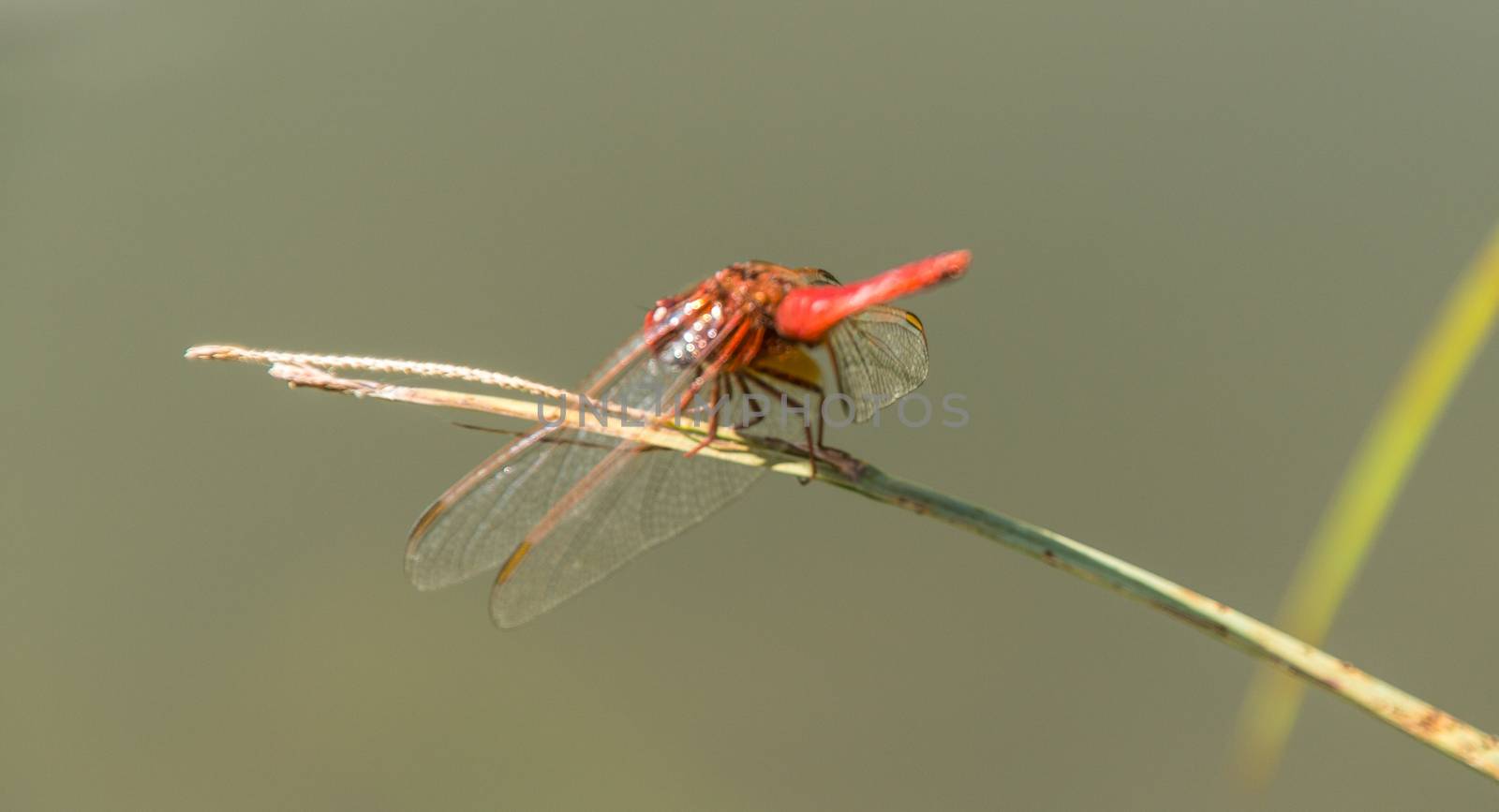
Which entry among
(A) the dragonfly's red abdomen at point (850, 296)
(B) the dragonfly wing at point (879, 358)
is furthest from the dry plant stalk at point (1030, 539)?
(B) the dragonfly wing at point (879, 358)

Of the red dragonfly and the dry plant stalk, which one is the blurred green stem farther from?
the red dragonfly

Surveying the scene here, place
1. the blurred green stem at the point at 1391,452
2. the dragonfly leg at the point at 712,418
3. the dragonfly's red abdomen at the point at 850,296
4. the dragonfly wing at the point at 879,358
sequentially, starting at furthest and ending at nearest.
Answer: the dragonfly wing at the point at 879,358 → the dragonfly leg at the point at 712,418 → the dragonfly's red abdomen at the point at 850,296 → the blurred green stem at the point at 1391,452

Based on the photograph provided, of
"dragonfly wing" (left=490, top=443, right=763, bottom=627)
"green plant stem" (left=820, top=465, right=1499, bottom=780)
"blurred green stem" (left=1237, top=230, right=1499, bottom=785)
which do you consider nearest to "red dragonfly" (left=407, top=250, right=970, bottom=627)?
"dragonfly wing" (left=490, top=443, right=763, bottom=627)

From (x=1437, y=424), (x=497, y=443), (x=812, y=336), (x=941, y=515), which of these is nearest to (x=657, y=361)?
(x=812, y=336)

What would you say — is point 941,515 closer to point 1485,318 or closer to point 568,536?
point 1485,318

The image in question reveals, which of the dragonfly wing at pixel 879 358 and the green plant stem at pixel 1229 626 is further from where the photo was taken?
the dragonfly wing at pixel 879 358

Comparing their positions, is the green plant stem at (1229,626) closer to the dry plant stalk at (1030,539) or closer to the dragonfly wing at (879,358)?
the dry plant stalk at (1030,539)

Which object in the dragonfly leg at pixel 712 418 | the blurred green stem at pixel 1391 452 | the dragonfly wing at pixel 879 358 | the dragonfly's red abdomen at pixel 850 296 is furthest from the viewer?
the dragonfly wing at pixel 879 358
